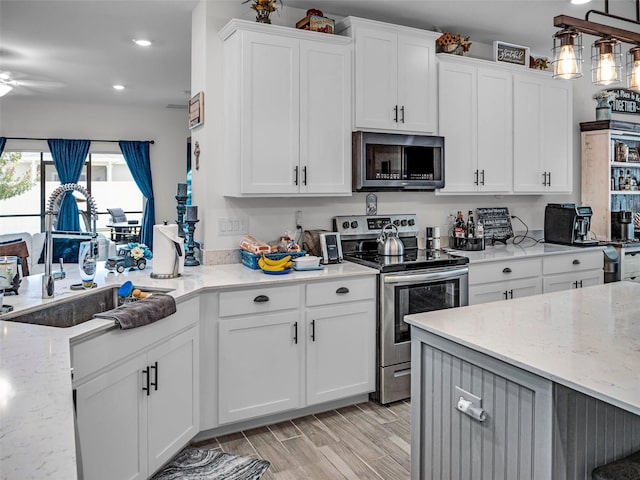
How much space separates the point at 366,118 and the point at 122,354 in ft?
7.46

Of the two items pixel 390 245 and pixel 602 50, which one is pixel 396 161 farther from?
pixel 602 50

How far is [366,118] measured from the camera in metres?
3.57

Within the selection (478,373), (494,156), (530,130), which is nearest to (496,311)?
(478,373)

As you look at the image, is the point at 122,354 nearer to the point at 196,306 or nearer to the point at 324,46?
the point at 196,306

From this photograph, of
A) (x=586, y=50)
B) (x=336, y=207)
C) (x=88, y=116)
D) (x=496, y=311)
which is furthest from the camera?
(x=88, y=116)

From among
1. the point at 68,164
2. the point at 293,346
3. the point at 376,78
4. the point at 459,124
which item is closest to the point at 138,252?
the point at 293,346

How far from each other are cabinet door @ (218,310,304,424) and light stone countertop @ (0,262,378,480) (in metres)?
0.38

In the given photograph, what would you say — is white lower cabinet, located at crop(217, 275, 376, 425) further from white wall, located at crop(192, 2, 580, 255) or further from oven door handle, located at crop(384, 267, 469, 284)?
white wall, located at crop(192, 2, 580, 255)

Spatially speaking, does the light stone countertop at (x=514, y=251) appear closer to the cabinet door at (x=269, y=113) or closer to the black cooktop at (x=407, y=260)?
the black cooktop at (x=407, y=260)

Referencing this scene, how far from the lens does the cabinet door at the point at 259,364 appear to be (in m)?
2.85

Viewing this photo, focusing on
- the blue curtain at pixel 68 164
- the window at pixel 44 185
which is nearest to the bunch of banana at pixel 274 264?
the window at pixel 44 185

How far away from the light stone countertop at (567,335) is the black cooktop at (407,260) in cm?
109

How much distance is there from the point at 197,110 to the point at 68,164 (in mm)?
5285

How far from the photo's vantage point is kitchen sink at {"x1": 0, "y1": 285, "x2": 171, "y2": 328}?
2131 millimetres
